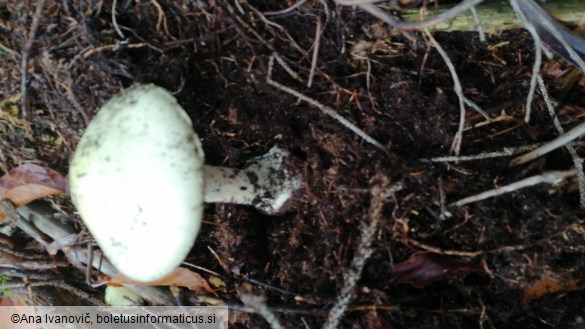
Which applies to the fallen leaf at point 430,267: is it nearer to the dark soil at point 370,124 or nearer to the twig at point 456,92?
the dark soil at point 370,124

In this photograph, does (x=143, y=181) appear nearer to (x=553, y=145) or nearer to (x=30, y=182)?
(x=30, y=182)

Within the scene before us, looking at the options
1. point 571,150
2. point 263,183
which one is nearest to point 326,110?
point 263,183

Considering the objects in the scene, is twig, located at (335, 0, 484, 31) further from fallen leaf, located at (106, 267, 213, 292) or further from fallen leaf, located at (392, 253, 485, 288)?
fallen leaf, located at (106, 267, 213, 292)

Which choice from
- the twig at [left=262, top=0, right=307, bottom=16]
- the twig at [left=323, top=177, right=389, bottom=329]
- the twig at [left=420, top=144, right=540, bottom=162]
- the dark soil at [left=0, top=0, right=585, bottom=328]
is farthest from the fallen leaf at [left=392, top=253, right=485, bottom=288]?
the twig at [left=262, top=0, right=307, bottom=16]

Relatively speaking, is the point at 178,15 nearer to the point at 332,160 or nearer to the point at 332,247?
the point at 332,160

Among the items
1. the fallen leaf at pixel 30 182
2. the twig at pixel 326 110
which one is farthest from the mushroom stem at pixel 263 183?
the fallen leaf at pixel 30 182
